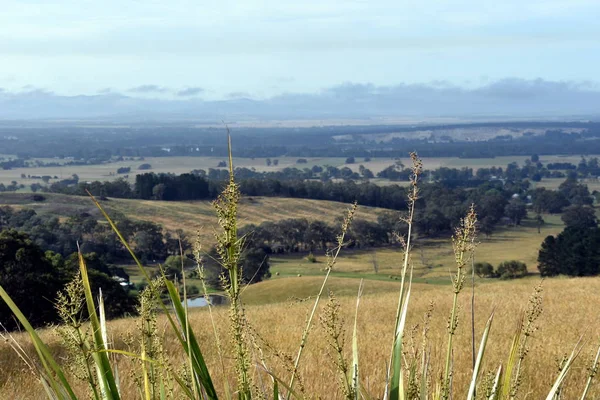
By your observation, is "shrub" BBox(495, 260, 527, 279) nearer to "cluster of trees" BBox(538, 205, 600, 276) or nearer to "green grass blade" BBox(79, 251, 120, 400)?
"cluster of trees" BBox(538, 205, 600, 276)

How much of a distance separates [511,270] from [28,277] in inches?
1640

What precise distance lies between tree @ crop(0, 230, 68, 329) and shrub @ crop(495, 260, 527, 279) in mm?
38677

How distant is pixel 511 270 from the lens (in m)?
56.0

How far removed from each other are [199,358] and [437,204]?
95.8 metres

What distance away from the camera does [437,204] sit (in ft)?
315

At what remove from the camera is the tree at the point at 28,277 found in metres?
22.6

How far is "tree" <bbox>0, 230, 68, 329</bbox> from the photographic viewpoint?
22641 millimetres

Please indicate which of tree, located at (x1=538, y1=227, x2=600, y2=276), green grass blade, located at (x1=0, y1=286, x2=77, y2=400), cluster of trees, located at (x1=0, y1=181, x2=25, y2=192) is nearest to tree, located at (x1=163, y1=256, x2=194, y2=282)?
green grass blade, located at (x1=0, y1=286, x2=77, y2=400)

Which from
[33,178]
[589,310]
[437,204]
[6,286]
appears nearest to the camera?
[589,310]

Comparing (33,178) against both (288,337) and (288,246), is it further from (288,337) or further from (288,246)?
(288,337)

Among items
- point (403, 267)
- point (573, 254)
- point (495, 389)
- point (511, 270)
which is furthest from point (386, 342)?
point (511, 270)

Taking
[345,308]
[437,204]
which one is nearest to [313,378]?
[345,308]

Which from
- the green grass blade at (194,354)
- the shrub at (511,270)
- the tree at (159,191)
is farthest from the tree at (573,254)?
the tree at (159,191)

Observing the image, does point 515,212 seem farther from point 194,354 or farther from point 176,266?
point 194,354
